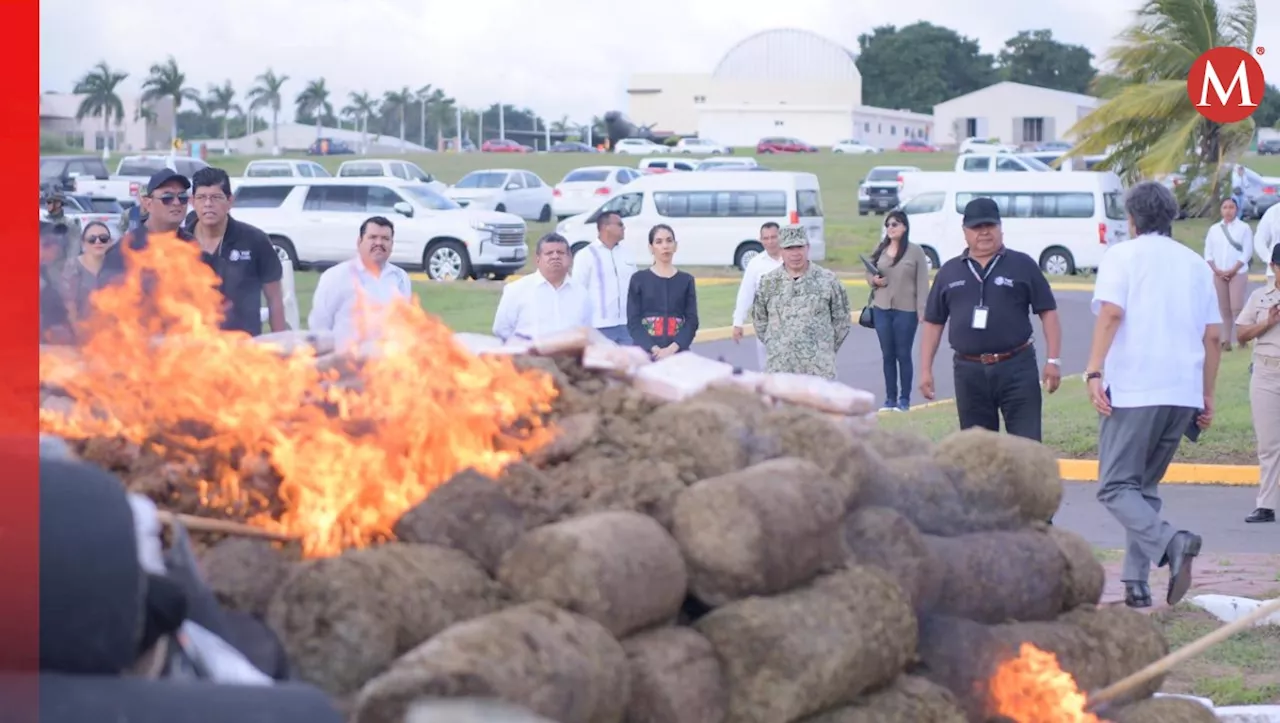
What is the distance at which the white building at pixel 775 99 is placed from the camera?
384ft

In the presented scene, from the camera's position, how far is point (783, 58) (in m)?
133

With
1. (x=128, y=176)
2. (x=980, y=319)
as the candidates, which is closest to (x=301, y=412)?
(x=980, y=319)

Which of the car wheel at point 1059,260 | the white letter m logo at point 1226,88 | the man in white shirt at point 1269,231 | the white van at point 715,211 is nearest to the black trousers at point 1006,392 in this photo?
the man in white shirt at point 1269,231

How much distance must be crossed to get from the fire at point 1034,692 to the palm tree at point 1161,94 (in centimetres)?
1921

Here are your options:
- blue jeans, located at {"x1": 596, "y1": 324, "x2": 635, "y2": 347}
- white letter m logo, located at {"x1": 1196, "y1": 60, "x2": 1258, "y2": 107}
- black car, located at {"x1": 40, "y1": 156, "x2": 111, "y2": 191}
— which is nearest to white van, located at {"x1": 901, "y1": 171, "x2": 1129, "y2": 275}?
white letter m logo, located at {"x1": 1196, "y1": 60, "x2": 1258, "y2": 107}

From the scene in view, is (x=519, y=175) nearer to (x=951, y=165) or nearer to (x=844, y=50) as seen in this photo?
(x=951, y=165)

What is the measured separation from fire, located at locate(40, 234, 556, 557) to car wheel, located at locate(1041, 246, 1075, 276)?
29230 mm

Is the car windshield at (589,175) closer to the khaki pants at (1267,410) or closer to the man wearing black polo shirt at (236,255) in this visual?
the khaki pants at (1267,410)

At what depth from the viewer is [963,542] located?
5148mm

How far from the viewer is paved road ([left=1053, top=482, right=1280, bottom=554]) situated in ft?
32.8

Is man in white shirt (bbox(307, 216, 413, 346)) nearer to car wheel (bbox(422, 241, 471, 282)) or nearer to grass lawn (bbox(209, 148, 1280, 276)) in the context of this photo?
car wheel (bbox(422, 241, 471, 282))

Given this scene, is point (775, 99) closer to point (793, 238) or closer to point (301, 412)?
point (793, 238)

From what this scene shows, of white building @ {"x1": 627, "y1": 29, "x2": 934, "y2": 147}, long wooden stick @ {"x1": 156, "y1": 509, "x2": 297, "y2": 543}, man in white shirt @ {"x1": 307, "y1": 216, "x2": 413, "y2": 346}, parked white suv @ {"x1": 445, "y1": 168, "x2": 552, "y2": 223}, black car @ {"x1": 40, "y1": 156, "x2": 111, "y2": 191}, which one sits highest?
white building @ {"x1": 627, "y1": 29, "x2": 934, "y2": 147}

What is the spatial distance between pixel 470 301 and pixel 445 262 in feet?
16.1
